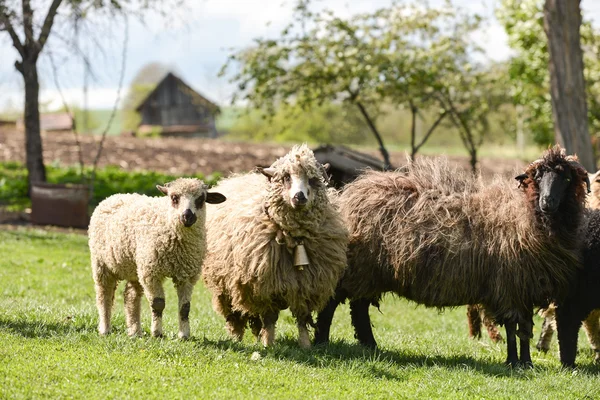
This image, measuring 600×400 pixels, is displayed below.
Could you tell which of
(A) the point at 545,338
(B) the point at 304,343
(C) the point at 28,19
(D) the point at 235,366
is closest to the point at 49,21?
(C) the point at 28,19

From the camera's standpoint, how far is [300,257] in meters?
8.30

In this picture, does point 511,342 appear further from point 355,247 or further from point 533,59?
point 533,59

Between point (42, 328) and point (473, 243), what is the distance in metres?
4.70

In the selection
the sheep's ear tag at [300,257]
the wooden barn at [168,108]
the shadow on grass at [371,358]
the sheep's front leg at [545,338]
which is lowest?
the sheep's front leg at [545,338]

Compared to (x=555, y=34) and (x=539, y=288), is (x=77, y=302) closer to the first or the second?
(x=539, y=288)

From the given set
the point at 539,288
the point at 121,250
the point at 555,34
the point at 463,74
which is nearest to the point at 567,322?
the point at 539,288

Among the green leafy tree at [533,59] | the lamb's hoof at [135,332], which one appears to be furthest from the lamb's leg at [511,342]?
the green leafy tree at [533,59]

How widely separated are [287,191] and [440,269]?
6.42ft

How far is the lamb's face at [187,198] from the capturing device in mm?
7785

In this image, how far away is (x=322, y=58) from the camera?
787 inches

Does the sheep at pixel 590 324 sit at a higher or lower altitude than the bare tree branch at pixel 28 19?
lower

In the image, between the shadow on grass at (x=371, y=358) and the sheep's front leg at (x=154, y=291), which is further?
the sheep's front leg at (x=154, y=291)

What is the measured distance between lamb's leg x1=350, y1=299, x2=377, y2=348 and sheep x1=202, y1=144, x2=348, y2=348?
3.11 feet

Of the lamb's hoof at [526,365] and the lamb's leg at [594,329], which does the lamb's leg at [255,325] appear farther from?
the lamb's leg at [594,329]
